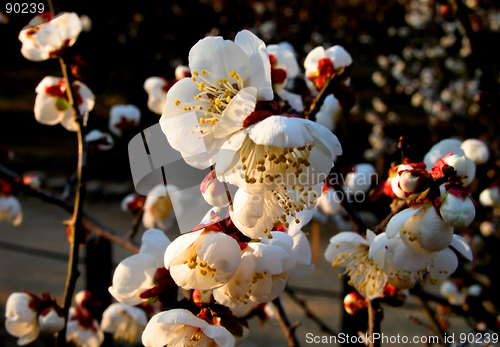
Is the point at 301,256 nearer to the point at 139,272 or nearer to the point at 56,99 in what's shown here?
the point at 139,272

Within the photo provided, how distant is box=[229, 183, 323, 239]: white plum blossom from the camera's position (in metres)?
0.49

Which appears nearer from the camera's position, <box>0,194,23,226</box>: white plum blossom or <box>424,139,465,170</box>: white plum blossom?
<box>424,139,465,170</box>: white plum blossom

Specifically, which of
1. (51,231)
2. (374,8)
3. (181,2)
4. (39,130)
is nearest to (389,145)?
(374,8)

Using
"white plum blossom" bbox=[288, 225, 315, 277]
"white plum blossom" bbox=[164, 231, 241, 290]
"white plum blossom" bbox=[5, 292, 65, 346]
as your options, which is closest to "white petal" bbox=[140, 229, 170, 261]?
"white plum blossom" bbox=[164, 231, 241, 290]

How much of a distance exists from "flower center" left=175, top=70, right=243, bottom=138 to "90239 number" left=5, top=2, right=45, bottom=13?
2.29 feet

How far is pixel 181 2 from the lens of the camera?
14.5 feet

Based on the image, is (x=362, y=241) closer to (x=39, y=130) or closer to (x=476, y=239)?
(x=476, y=239)

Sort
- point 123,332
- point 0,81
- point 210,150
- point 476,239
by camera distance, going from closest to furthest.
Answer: point 210,150 < point 123,332 < point 476,239 < point 0,81

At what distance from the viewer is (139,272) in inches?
25.8

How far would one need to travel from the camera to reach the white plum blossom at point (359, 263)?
2.60ft

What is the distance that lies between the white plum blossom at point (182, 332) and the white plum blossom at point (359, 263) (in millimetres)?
309

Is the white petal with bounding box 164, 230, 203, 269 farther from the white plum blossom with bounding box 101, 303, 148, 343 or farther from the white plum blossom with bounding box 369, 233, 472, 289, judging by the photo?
the white plum blossom with bounding box 101, 303, 148, 343

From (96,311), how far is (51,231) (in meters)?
3.65

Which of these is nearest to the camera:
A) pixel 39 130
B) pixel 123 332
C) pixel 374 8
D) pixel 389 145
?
pixel 123 332
